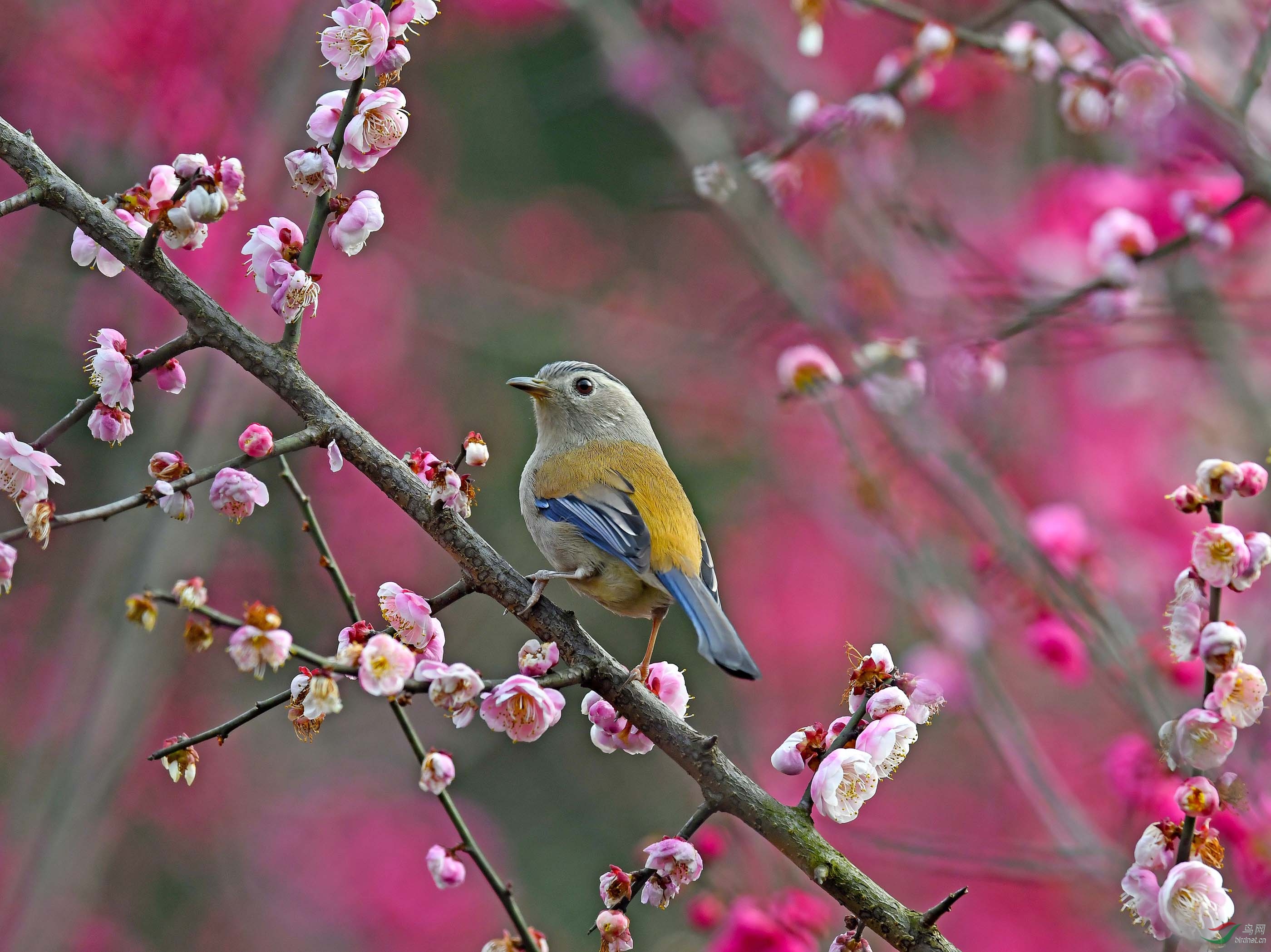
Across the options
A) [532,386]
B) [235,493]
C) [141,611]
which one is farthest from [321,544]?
[532,386]

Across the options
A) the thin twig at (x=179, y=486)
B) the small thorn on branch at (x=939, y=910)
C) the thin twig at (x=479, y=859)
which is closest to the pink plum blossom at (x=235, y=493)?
the thin twig at (x=179, y=486)

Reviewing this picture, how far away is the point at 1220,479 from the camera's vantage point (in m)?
1.42

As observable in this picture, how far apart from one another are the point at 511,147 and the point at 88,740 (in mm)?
5381

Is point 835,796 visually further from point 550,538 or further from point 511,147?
point 511,147

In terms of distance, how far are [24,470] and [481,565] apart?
68 cm

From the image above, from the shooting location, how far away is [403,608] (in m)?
1.63

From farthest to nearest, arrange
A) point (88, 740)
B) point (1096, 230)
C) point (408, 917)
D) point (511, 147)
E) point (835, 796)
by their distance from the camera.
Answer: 1. point (511, 147)
2. point (408, 917)
3. point (88, 740)
4. point (1096, 230)
5. point (835, 796)

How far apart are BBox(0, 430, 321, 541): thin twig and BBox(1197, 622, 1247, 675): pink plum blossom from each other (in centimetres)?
128

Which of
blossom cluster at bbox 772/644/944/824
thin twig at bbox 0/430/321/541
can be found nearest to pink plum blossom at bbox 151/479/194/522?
thin twig at bbox 0/430/321/541

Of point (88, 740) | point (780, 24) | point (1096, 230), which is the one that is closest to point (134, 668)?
point (88, 740)

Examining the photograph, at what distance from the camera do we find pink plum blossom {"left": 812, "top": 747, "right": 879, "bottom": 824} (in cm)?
152

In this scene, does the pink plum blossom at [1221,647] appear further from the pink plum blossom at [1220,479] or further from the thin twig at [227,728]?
the thin twig at [227,728]

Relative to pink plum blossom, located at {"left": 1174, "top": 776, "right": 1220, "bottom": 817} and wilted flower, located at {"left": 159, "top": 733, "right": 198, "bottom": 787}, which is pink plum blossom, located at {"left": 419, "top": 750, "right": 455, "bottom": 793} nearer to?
wilted flower, located at {"left": 159, "top": 733, "right": 198, "bottom": 787}

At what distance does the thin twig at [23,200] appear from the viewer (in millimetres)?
1443
